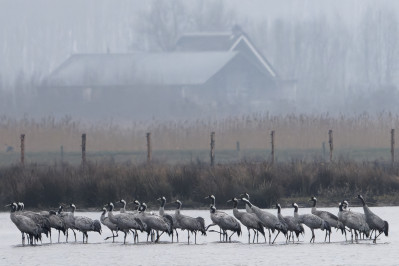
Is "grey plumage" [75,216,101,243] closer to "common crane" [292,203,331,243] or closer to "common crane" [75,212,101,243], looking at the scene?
"common crane" [75,212,101,243]

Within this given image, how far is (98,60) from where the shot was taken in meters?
99.6

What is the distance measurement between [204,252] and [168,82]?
71674 millimetres

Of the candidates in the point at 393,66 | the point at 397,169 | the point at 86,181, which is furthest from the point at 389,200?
the point at 393,66

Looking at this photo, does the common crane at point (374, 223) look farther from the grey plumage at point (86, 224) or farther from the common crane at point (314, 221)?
the grey plumage at point (86, 224)

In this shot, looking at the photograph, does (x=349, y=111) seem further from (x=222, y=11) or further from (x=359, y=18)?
(x=359, y=18)

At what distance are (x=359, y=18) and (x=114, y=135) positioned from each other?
91.4 meters

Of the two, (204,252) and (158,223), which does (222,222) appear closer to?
(158,223)

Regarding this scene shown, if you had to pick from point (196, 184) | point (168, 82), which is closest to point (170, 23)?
point (168, 82)

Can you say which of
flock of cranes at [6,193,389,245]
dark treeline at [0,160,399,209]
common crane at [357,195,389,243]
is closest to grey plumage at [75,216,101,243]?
flock of cranes at [6,193,389,245]

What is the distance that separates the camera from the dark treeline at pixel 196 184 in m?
30.3

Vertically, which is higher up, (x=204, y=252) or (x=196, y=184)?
(x=196, y=184)

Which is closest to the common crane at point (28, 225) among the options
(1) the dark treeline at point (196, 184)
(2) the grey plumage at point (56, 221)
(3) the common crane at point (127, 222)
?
(2) the grey plumage at point (56, 221)

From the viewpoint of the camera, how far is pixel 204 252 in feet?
69.5

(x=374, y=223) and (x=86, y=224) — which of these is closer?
(x=374, y=223)
